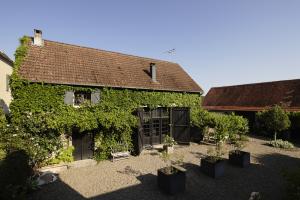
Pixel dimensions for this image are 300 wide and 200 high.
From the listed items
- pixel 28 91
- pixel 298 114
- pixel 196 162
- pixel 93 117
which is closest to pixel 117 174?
pixel 93 117

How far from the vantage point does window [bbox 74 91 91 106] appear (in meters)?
12.6

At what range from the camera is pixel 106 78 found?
14062 mm

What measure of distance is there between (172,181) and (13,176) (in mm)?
5573

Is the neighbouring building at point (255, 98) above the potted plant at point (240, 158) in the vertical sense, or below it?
above

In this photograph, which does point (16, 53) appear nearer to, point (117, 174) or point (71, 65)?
point (71, 65)

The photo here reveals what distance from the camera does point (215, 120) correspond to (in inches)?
621

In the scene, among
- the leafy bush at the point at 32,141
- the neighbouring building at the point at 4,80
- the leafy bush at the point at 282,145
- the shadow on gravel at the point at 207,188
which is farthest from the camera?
the neighbouring building at the point at 4,80

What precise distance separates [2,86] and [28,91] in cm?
857

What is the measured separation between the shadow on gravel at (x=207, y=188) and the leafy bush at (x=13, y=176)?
1.26 metres

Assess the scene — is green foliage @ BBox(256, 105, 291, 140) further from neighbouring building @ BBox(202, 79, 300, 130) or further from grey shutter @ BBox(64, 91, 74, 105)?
grey shutter @ BBox(64, 91, 74, 105)

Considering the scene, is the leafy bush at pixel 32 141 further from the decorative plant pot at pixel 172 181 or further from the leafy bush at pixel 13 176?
the decorative plant pot at pixel 172 181

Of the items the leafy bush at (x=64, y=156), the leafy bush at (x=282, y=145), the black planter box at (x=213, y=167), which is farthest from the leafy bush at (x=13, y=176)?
the leafy bush at (x=282, y=145)

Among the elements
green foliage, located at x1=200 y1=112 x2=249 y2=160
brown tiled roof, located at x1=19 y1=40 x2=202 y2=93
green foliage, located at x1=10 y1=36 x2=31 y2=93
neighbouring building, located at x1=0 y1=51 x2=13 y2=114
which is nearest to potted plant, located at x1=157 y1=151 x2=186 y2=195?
brown tiled roof, located at x1=19 y1=40 x2=202 y2=93

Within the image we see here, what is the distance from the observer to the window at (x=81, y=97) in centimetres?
1261
